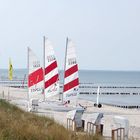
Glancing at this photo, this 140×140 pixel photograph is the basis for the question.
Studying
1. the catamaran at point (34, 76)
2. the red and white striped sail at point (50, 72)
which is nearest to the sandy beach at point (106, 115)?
the catamaran at point (34, 76)

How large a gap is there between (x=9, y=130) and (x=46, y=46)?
1622 centimetres

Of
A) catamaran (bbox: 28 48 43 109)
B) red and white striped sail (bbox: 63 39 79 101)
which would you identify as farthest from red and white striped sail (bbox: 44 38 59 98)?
red and white striped sail (bbox: 63 39 79 101)

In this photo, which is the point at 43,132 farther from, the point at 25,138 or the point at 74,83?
the point at 74,83

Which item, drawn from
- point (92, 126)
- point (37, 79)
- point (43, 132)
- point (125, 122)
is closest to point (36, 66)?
point (37, 79)

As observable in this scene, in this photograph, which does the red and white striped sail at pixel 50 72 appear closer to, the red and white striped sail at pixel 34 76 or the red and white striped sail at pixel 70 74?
the red and white striped sail at pixel 34 76

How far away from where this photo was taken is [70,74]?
23531mm

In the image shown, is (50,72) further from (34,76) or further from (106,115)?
(106,115)

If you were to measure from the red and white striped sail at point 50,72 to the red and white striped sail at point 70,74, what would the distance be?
1.31 meters

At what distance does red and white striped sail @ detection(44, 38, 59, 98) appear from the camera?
24531mm

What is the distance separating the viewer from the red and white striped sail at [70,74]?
77.1 feet

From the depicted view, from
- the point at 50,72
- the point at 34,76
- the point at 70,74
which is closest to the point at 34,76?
the point at 34,76

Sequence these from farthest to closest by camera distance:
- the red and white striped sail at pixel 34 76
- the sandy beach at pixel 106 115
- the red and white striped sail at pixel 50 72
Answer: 1. the red and white striped sail at pixel 50 72
2. the red and white striped sail at pixel 34 76
3. the sandy beach at pixel 106 115

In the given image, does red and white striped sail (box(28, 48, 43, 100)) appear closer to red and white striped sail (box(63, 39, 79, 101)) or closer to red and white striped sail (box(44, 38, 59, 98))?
red and white striped sail (box(44, 38, 59, 98))

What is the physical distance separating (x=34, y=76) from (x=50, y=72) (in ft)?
4.54
